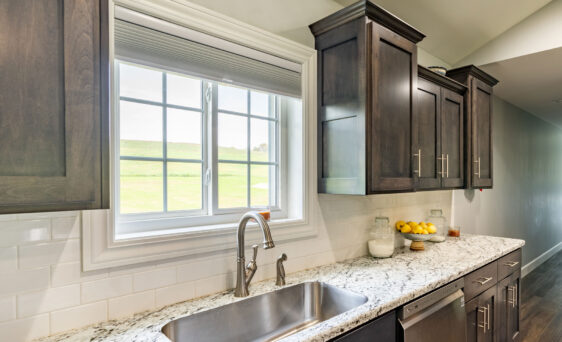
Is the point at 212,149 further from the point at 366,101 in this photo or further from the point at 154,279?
the point at 366,101

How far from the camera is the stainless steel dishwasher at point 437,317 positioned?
151cm

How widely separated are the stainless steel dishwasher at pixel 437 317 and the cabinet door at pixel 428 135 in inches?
27.3

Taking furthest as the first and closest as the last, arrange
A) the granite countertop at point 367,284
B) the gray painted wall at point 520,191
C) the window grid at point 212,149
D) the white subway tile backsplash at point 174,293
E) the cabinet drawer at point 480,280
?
1. the gray painted wall at point 520,191
2. the cabinet drawer at point 480,280
3. the window grid at point 212,149
4. the white subway tile backsplash at point 174,293
5. the granite countertop at point 367,284

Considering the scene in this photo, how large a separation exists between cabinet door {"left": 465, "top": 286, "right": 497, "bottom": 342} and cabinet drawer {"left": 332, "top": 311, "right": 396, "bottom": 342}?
2.63 ft

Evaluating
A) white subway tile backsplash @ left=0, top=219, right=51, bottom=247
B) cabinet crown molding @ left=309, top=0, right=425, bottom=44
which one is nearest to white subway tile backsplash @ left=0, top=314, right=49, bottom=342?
white subway tile backsplash @ left=0, top=219, right=51, bottom=247

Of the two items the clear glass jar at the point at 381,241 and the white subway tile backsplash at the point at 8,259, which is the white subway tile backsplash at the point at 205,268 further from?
the clear glass jar at the point at 381,241

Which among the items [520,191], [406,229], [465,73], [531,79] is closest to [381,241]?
[406,229]

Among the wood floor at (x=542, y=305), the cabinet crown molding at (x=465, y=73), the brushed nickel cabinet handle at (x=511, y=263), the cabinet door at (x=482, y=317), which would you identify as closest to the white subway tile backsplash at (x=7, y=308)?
the cabinet door at (x=482, y=317)

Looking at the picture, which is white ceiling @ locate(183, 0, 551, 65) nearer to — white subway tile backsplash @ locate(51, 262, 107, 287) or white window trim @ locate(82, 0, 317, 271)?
white window trim @ locate(82, 0, 317, 271)

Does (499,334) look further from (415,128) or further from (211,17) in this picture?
(211,17)

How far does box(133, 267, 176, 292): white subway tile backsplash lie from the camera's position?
4.38 ft

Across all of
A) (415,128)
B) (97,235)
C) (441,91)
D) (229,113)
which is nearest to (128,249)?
(97,235)

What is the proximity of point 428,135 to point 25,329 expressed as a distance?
237 cm

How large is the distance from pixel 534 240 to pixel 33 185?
6.66m
